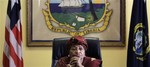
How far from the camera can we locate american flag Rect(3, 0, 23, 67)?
291 cm

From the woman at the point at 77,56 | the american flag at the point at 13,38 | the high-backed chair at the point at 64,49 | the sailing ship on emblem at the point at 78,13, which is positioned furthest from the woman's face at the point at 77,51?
the sailing ship on emblem at the point at 78,13

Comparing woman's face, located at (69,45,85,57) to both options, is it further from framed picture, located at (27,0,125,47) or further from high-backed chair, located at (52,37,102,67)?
framed picture, located at (27,0,125,47)

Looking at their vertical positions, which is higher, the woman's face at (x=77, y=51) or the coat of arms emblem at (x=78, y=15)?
the coat of arms emblem at (x=78, y=15)

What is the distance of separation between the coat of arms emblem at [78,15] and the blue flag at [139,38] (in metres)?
0.42

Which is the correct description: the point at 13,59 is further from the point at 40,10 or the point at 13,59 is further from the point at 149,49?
the point at 149,49

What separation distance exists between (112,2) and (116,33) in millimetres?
417

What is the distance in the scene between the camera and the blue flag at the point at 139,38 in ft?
9.55

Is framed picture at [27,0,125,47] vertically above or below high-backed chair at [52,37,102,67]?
above

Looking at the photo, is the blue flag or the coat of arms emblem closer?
the blue flag

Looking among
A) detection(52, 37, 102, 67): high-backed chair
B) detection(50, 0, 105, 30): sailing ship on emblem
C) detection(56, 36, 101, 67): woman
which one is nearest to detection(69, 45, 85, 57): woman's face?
detection(56, 36, 101, 67): woman

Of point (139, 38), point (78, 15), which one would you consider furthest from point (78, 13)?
point (139, 38)

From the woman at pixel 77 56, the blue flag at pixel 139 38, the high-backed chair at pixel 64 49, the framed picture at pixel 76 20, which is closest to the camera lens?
the woman at pixel 77 56

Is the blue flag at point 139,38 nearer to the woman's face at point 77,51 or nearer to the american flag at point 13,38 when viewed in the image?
the woman's face at point 77,51

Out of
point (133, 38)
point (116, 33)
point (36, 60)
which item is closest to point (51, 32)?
point (36, 60)
